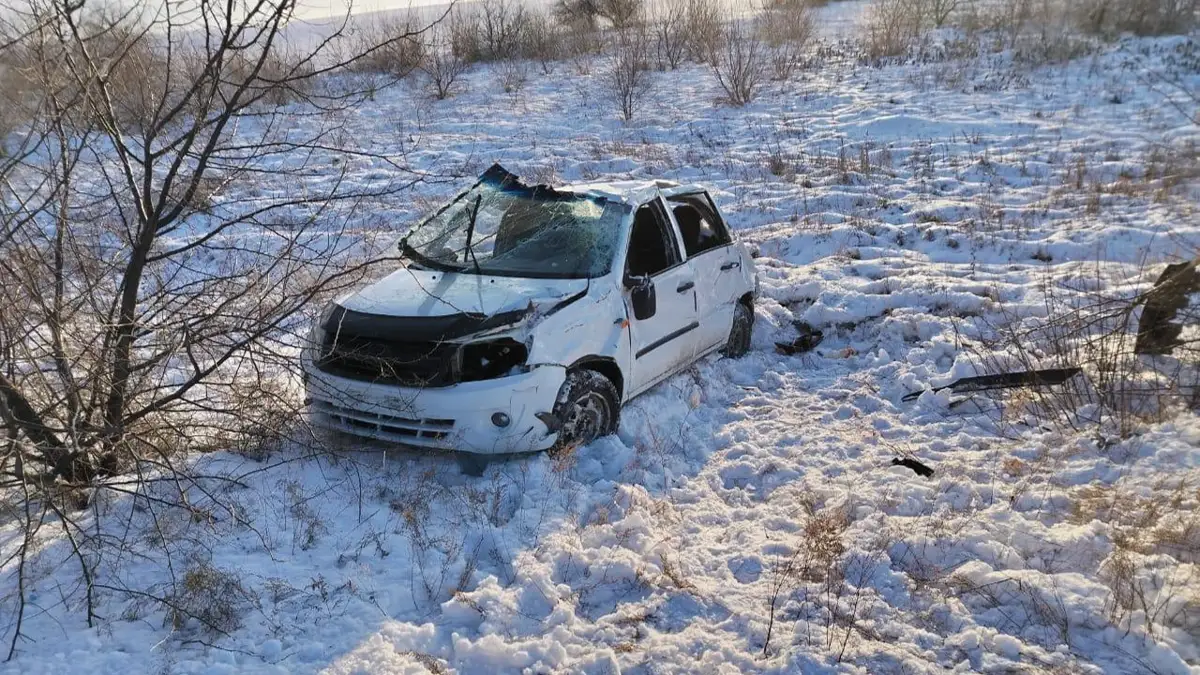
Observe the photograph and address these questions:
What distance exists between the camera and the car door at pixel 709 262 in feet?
20.5

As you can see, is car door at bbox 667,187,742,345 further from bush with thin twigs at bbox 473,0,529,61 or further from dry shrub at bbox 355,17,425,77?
bush with thin twigs at bbox 473,0,529,61

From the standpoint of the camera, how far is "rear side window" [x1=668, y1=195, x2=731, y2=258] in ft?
20.6

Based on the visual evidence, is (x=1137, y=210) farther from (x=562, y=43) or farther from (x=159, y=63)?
(x=562, y=43)

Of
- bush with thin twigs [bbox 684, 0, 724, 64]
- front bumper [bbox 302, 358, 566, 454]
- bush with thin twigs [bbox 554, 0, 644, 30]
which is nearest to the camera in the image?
front bumper [bbox 302, 358, 566, 454]

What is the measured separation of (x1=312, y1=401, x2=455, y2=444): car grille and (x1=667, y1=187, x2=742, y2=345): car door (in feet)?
8.02

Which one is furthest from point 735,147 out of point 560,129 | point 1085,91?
point 1085,91

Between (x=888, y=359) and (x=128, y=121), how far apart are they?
5.88 metres

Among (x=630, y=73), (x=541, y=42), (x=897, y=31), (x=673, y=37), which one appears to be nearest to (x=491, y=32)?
(x=541, y=42)

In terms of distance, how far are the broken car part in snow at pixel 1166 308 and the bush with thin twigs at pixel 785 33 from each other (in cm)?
1504

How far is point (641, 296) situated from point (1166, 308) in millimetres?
3356

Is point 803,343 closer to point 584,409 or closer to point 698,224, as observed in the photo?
point 698,224

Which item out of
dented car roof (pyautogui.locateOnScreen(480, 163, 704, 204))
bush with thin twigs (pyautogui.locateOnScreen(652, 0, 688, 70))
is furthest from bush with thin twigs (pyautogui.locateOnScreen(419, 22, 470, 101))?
dented car roof (pyautogui.locateOnScreen(480, 163, 704, 204))

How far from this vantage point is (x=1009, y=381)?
5648mm

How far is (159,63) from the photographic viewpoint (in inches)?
176
